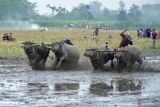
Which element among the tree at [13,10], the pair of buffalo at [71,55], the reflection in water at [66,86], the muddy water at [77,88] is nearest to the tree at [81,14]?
the tree at [13,10]

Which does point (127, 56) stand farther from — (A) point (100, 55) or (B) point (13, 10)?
(B) point (13, 10)

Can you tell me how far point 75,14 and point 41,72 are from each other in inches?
5361

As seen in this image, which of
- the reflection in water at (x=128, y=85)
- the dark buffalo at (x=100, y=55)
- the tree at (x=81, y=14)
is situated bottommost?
the tree at (x=81, y=14)

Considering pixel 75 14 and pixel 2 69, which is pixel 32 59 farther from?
pixel 75 14

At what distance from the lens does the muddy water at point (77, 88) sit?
50.9ft

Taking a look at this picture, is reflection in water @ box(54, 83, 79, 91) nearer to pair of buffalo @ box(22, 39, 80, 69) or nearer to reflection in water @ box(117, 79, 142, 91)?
reflection in water @ box(117, 79, 142, 91)

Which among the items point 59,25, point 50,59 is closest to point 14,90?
point 50,59

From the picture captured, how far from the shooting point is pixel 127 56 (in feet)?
83.5

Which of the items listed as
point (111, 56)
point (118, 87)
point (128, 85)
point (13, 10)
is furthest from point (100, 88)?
point (13, 10)

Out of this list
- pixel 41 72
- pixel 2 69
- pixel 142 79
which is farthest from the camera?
pixel 2 69

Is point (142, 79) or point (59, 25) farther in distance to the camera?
point (59, 25)

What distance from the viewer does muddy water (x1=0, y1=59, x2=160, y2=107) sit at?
1552cm

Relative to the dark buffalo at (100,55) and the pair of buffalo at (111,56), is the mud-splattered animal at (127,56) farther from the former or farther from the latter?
the dark buffalo at (100,55)

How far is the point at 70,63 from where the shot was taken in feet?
89.1
